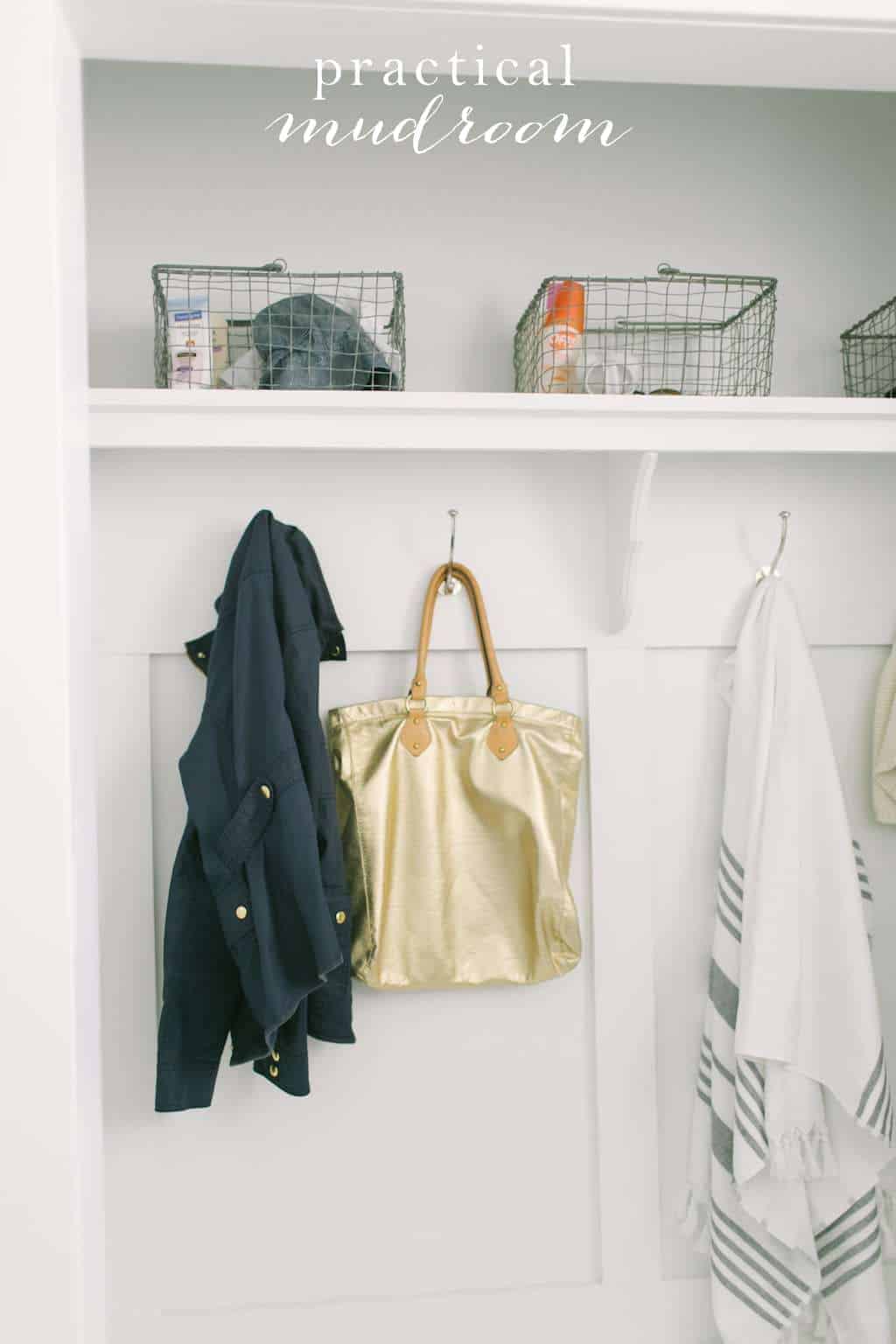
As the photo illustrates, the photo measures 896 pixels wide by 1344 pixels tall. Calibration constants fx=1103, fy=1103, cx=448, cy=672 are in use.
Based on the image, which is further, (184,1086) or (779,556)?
(779,556)

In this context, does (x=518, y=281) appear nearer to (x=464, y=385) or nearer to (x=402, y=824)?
(x=464, y=385)

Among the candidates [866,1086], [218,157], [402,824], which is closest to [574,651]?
[402,824]

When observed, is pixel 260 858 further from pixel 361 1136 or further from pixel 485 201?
pixel 485 201

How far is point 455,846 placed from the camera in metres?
1.43

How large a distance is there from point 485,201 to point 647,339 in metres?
0.34

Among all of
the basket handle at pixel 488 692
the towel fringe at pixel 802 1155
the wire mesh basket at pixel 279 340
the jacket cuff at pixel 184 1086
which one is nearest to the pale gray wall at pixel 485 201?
the wire mesh basket at pixel 279 340

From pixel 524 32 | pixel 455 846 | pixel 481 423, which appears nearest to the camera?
pixel 524 32

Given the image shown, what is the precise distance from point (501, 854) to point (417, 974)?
19 cm

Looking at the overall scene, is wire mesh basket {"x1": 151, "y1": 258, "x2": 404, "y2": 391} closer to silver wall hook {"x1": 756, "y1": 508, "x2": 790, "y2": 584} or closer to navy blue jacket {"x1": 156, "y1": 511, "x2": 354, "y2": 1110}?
navy blue jacket {"x1": 156, "y1": 511, "x2": 354, "y2": 1110}

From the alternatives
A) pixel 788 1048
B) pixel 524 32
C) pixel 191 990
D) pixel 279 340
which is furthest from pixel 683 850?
pixel 524 32

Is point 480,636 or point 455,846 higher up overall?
point 480,636

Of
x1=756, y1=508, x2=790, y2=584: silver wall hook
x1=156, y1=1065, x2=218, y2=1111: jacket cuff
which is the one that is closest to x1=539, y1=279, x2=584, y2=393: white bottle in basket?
x1=756, y1=508, x2=790, y2=584: silver wall hook

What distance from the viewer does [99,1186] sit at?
3.28 ft

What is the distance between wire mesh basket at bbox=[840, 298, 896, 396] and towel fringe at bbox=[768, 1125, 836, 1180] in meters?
0.94
